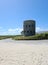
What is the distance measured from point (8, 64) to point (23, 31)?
105ft

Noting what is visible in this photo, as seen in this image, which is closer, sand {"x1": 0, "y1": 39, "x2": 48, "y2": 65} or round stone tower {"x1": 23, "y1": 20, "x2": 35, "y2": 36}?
sand {"x1": 0, "y1": 39, "x2": 48, "y2": 65}

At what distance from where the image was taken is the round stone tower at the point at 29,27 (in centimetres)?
3678

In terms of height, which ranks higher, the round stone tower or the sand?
the round stone tower

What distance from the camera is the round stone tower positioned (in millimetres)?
36781

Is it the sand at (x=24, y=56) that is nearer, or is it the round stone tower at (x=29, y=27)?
the sand at (x=24, y=56)

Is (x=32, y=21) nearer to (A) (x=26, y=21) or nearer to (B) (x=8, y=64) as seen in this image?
(A) (x=26, y=21)

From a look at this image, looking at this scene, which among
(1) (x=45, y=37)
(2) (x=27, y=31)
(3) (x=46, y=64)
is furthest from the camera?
(2) (x=27, y=31)

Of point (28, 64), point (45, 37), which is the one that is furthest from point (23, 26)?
point (28, 64)

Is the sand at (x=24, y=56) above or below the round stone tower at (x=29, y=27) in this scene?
below

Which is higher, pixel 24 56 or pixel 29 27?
pixel 29 27

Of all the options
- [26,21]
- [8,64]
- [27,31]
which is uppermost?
[26,21]

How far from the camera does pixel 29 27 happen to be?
36.8 m

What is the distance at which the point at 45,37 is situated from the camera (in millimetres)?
26547

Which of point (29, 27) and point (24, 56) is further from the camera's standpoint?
point (29, 27)
